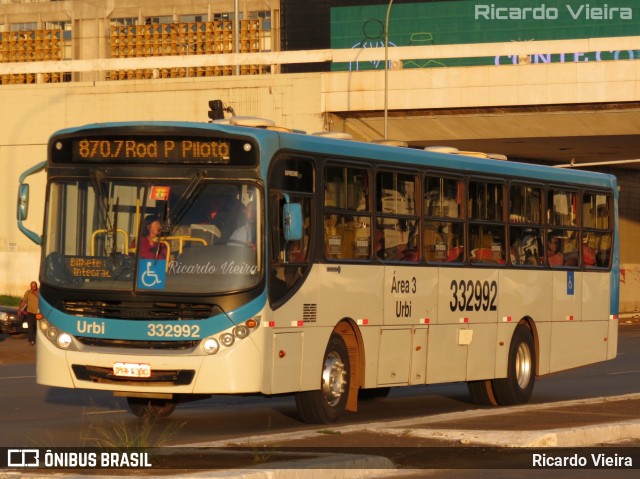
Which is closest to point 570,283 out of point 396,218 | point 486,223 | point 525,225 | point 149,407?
point 525,225

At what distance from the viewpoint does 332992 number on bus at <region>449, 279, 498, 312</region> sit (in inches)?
725

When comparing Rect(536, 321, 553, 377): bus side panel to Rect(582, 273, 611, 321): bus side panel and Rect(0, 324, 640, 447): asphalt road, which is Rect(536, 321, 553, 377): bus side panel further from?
Rect(582, 273, 611, 321): bus side panel

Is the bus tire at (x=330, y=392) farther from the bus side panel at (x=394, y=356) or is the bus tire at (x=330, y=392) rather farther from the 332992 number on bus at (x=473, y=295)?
the 332992 number on bus at (x=473, y=295)

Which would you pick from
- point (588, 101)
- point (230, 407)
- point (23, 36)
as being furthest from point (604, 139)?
point (230, 407)

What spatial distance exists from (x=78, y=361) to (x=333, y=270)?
2.91 m

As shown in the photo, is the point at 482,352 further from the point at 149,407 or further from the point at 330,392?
the point at 149,407

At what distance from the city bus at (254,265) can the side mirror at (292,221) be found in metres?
0.02

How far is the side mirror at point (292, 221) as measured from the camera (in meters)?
15.1

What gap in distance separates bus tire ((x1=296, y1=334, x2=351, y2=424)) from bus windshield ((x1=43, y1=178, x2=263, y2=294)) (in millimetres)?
1717

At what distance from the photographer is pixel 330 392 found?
1631cm

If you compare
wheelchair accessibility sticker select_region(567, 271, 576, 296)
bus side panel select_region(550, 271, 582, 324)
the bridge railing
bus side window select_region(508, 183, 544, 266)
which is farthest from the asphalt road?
the bridge railing

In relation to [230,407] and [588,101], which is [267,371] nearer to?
[230,407]

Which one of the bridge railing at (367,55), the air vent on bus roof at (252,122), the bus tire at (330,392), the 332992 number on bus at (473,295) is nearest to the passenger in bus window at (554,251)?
the 332992 number on bus at (473,295)

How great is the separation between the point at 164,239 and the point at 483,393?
6408 millimetres
